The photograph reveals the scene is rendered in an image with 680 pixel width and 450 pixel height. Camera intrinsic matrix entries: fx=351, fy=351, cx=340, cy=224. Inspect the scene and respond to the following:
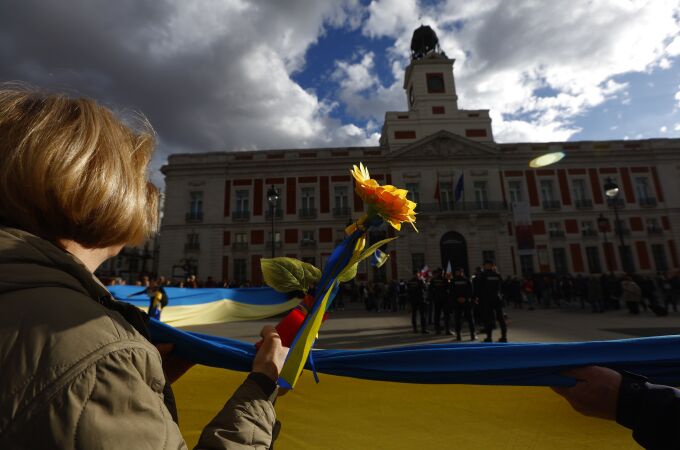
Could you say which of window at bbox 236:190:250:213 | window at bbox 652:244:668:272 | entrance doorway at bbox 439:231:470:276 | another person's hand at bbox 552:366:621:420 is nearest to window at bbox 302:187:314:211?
window at bbox 236:190:250:213

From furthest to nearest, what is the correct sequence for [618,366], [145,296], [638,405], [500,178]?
1. [500,178]
2. [145,296]
3. [618,366]
4. [638,405]

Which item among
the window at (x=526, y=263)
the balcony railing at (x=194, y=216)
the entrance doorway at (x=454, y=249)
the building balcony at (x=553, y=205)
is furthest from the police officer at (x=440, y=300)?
the building balcony at (x=553, y=205)

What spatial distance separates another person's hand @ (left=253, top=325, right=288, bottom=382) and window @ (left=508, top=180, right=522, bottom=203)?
3068cm

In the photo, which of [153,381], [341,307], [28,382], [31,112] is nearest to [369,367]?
[153,381]

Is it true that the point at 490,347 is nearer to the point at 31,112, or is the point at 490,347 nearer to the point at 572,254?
the point at 31,112

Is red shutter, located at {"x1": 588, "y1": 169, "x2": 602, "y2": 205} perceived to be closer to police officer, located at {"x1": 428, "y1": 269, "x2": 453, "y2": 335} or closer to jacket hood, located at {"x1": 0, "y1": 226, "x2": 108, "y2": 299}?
police officer, located at {"x1": 428, "y1": 269, "x2": 453, "y2": 335}

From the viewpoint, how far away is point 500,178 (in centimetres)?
2859

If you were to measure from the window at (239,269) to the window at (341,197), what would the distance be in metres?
8.60

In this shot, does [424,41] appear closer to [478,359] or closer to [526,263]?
[526,263]

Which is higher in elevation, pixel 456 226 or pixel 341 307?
pixel 456 226

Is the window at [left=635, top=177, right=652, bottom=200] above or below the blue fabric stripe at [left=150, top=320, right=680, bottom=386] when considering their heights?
above

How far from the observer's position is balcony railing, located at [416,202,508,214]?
88.2ft

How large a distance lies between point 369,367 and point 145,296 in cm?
975

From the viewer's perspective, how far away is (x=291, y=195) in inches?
1125
